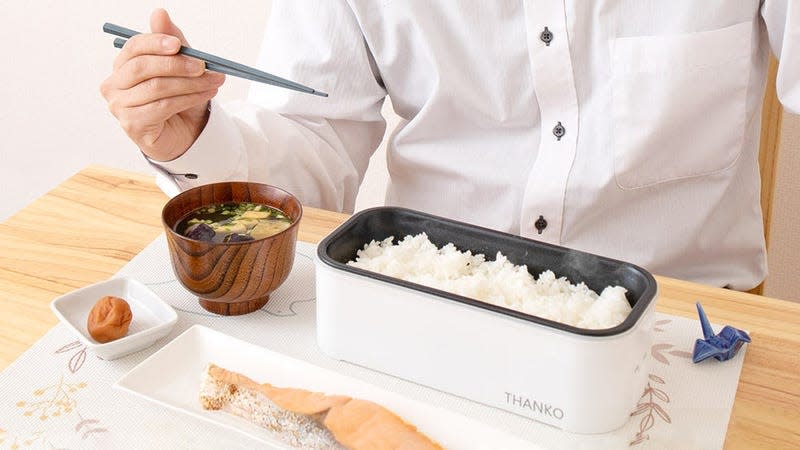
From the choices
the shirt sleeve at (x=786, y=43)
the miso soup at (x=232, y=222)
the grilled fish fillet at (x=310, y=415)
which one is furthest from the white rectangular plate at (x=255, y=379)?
the shirt sleeve at (x=786, y=43)

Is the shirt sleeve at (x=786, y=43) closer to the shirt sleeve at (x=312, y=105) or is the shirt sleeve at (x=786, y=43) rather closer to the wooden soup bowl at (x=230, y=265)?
the shirt sleeve at (x=312, y=105)

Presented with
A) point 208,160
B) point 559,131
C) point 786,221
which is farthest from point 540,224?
point 786,221

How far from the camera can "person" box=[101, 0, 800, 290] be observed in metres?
1.39

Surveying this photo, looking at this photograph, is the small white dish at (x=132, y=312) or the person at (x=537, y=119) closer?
the small white dish at (x=132, y=312)

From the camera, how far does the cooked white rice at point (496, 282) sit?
3.05 ft

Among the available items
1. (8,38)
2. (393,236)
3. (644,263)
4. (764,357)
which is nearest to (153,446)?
(393,236)

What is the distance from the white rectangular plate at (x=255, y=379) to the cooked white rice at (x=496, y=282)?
0.13 meters

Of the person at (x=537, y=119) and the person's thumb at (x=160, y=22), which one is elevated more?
the person's thumb at (x=160, y=22)

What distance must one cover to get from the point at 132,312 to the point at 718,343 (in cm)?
71

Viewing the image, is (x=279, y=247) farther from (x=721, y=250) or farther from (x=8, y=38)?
(x=8, y=38)

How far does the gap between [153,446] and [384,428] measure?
24 centimetres

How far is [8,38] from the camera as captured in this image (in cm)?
296

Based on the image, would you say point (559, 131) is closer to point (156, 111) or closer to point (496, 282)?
point (496, 282)

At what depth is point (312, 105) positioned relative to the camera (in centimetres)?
154
